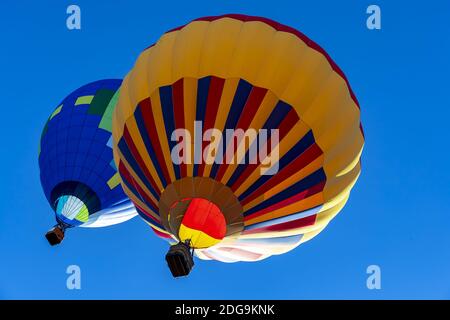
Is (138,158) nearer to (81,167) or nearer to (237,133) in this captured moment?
(237,133)

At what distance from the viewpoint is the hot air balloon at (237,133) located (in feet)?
25.2

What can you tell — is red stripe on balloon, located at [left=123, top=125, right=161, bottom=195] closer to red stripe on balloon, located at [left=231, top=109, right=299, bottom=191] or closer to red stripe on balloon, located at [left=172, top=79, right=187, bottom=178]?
red stripe on balloon, located at [left=172, top=79, right=187, bottom=178]

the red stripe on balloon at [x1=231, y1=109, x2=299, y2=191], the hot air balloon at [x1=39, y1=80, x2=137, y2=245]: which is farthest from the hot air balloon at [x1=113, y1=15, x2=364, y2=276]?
the hot air balloon at [x1=39, y1=80, x2=137, y2=245]

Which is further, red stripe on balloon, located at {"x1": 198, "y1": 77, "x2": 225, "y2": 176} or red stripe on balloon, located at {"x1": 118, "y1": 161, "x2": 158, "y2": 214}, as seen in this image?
red stripe on balloon, located at {"x1": 118, "y1": 161, "x2": 158, "y2": 214}

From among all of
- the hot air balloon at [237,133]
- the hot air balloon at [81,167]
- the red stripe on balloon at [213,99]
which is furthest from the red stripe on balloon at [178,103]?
the hot air balloon at [81,167]

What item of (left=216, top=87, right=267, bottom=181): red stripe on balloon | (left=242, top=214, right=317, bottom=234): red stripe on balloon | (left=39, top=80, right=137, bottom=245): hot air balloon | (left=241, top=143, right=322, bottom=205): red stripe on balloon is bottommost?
(left=242, top=214, right=317, bottom=234): red stripe on balloon

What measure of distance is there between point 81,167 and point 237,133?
16.5ft

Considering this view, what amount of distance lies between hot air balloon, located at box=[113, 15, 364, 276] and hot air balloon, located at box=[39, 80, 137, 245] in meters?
3.36

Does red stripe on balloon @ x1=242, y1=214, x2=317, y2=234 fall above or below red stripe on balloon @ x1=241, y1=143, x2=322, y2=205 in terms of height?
below

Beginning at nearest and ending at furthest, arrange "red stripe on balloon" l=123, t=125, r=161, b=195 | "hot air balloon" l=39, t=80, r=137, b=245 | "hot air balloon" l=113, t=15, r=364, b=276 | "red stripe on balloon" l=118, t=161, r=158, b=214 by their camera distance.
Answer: "hot air balloon" l=113, t=15, r=364, b=276
"red stripe on balloon" l=123, t=125, r=161, b=195
"red stripe on balloon" l=118, t=161, r=158, b=214
"hot air balloon" l=39, t=80, r=137, b=245

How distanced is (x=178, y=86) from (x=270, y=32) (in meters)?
1.64

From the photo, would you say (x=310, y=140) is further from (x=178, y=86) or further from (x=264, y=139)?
(x=178, y=86)

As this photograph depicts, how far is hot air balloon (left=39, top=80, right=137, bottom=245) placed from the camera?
11.5 m

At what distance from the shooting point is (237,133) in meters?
7.64
